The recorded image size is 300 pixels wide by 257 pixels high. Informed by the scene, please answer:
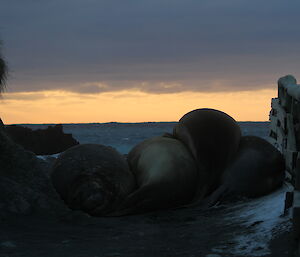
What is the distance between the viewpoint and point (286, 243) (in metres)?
4.02

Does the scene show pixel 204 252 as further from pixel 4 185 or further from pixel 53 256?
pixel 4 185

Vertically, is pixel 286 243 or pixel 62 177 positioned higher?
pixel 62 177

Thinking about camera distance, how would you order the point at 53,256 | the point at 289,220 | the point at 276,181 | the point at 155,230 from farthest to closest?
the point at 276,181
the point at 155,230
the point at 289,220
the point at 53,256

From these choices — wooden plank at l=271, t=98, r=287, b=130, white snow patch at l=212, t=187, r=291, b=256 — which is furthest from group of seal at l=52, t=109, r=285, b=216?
white snow patch at l=212, t=187, r=291, b=256

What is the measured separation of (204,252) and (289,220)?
3.04ft

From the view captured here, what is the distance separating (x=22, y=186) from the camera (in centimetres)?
544

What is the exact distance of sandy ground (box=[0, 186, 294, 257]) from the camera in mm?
4102

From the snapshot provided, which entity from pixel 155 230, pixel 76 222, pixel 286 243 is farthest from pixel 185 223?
pixel 286 243

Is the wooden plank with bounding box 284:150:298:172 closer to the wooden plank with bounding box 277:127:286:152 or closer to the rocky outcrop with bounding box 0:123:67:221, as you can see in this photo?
Answer: the wooden plank with bounding box 277:127:286:152

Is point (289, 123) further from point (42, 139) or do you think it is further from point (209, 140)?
point (42, 139)

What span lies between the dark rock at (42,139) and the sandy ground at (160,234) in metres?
14.3

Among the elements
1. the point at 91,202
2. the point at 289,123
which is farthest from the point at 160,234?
the point at 289,123

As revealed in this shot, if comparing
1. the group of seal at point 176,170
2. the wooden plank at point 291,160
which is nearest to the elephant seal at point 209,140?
the group of seal at point 176,170

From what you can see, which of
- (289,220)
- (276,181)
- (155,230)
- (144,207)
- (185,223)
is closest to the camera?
(289,220)
